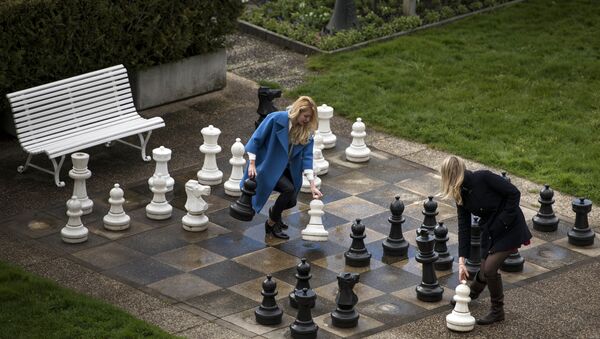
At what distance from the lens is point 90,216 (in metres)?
13.0

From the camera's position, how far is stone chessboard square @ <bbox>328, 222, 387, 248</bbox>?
40.8 feet

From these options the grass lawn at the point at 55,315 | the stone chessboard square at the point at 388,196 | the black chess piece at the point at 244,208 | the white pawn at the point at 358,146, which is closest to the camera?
the grass lawn at the point at 55,315

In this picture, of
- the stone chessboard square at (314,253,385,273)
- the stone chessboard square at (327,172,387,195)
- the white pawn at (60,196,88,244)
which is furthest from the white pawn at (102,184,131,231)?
the stone chessboard square at (327,172,387,195)

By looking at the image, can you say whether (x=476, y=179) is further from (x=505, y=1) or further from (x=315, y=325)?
(x=505, y=1)

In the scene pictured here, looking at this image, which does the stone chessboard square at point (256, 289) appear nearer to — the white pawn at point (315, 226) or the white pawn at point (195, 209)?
the white pawn at point (315, 226)

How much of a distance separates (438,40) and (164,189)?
7447 mm

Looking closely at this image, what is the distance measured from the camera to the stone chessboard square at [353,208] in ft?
43.0

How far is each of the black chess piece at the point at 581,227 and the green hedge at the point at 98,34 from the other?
612cm

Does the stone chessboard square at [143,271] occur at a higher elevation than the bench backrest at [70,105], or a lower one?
lower

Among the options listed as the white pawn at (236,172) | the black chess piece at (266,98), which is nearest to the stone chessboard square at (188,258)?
the white pawn at (236,172)

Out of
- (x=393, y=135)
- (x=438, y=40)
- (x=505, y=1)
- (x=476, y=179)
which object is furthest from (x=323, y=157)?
(x=505, y=1)

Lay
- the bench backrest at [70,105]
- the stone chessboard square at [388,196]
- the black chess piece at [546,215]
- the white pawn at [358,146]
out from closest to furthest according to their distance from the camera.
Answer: the black chess piece at [546,215] < the stone chessboard square at [388,196] < the bench backrest at [70,105] < the white pawn at [358,146]

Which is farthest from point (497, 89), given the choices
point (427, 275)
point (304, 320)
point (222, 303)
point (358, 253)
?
point (304, 320)

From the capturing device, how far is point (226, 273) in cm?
1166
